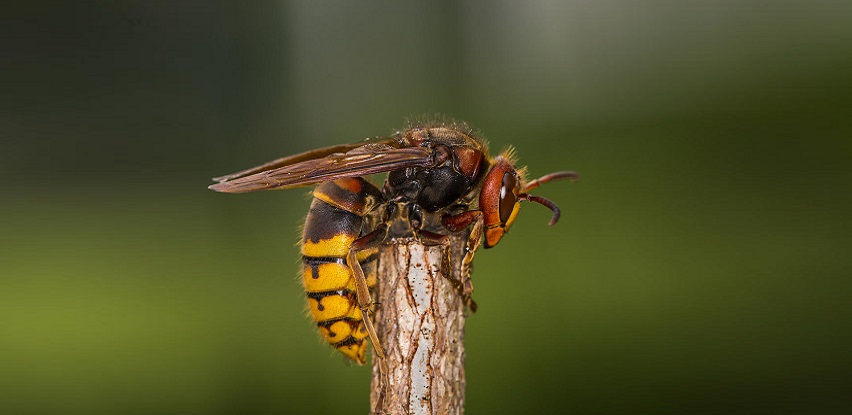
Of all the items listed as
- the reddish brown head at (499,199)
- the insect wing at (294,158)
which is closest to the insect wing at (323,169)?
the insect wing at (294,158)

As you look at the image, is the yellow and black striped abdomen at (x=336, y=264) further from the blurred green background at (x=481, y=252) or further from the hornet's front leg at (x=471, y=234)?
the blurred green background at (x=481, y=252)

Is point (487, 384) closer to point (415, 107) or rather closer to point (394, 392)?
point (415, 107)

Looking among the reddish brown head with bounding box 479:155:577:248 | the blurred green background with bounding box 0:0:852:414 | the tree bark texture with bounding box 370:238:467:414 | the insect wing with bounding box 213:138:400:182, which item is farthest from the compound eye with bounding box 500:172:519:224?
the blurred green background with bounding box 0:0:852:414

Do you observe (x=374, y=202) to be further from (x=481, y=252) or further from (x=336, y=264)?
(x=481, y=252)

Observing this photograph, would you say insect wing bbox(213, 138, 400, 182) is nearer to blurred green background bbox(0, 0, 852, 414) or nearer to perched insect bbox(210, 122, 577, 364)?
perched insect bbox(210, 122, 577, 364)

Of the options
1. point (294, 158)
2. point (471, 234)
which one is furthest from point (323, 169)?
point (471, 234)
